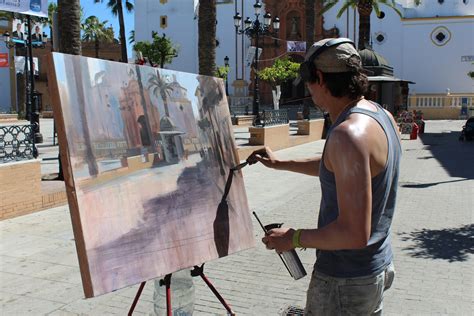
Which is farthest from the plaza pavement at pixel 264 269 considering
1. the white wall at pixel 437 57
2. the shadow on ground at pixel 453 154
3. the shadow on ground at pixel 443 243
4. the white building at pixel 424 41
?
the white wall at pixel 437 57

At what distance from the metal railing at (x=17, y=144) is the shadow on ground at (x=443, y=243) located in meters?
5.99

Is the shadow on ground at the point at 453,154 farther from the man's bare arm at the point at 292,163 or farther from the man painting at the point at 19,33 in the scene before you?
the man painting at the point at 19,33

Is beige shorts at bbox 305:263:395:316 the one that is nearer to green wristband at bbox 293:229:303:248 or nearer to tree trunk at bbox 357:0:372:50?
green wristband at bbox 293:229:303:248

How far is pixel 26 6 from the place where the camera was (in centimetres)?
1236

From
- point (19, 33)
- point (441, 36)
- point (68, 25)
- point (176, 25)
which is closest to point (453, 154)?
point (68, 25)

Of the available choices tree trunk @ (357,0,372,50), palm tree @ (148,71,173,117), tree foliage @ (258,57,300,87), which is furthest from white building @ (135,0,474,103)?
palm tree @ (148,71,173,117)

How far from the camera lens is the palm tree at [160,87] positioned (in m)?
3.05

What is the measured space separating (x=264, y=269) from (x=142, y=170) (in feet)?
10.6

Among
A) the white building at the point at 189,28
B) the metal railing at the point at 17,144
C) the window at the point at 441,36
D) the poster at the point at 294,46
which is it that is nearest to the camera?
the metal railing at the point at 17,144

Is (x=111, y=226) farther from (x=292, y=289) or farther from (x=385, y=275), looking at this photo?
(x=292, y=289)

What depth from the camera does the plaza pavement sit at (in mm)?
4691

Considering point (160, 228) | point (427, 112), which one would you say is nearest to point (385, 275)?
point (160, 228)

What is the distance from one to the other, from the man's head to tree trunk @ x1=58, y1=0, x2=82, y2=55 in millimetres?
8660

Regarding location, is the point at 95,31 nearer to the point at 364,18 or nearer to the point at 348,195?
the point at 364,18
